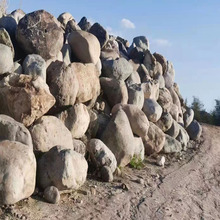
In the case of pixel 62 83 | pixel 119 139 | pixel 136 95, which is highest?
pixel 136 95

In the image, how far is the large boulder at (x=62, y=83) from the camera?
6.23m

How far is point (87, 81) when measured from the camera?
710 cm

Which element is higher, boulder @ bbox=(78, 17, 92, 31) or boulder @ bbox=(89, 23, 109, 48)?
boulder @ bbox=(78, 17, 92, 31)

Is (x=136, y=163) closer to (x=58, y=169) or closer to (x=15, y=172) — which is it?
(x=58, y=169)

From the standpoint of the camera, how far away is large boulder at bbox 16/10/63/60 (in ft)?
21.7

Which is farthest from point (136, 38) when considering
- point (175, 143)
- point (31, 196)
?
point (31, 196)

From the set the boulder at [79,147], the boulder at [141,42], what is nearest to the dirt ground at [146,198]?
the boulder at [79,147]

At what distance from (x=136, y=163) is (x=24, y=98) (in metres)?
2.84

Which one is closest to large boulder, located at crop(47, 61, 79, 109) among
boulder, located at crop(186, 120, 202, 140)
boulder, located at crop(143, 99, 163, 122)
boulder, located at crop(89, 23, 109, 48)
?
boulder, located at crop(89, 23, 109, 48)

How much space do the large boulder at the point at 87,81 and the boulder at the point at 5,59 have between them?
3.80 feet

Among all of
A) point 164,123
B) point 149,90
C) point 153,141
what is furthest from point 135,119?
point 164,123

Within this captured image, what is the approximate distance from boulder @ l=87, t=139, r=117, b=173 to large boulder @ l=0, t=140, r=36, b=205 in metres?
1.61

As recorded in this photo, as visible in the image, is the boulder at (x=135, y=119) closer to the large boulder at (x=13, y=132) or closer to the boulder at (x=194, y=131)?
the large boulder at (x=13, y=132)

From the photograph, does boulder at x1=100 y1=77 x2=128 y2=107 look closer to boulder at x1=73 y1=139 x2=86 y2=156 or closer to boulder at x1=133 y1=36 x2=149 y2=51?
boulder at x1=73 y1=139 x2=86 y2=156
